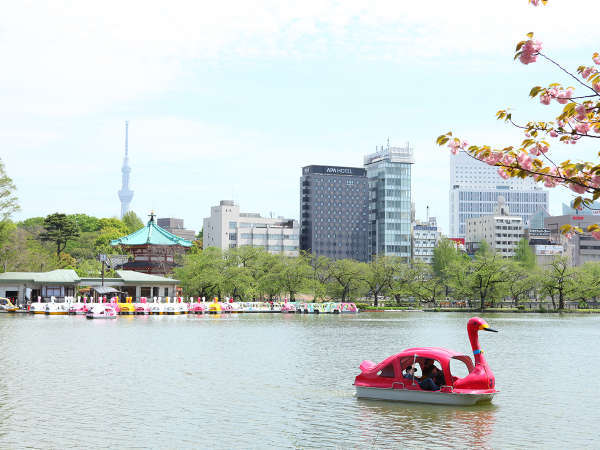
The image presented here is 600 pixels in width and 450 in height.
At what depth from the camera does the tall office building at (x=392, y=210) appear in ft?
636

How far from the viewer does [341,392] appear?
27078 millimetres

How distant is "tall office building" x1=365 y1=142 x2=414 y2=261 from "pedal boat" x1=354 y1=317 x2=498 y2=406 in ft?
552

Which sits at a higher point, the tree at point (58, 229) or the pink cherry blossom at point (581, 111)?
the tree at point (58, 229)

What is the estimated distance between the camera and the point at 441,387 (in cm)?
2377

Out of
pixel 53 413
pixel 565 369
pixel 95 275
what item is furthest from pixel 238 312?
pixel 53 413

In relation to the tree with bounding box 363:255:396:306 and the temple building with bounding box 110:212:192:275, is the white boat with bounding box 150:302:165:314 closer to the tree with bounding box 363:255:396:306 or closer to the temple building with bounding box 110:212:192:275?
the temple building with bounding box 110:212:192:275

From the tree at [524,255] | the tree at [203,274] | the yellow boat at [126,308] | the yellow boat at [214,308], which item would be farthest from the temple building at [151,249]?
the tree at [524,255]

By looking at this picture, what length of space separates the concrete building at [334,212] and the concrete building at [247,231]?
857 cm

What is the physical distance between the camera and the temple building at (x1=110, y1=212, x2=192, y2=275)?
110 m

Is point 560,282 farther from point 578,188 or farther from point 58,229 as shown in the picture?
point 578,188

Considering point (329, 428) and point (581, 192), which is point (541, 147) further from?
point (329, 428)

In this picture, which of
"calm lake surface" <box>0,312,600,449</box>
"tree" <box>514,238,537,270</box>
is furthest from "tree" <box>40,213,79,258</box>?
"tree" <box>514,238,537,270</box>

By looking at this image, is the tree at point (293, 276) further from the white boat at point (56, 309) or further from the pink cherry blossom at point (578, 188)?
the pink cherry blossom at point (578, 188)

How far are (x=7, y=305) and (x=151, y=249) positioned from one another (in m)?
27.2
